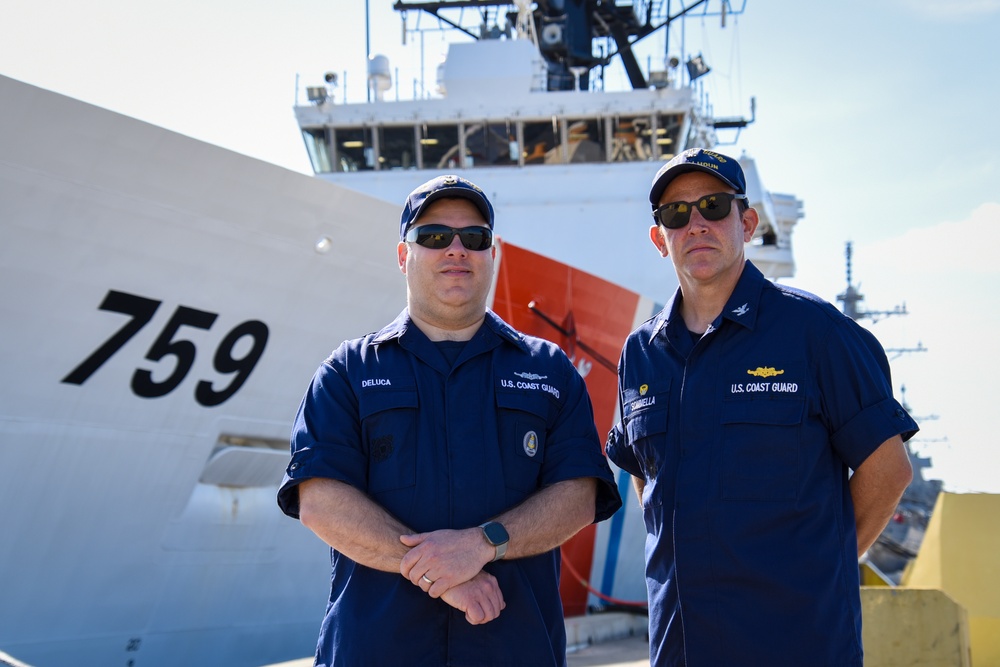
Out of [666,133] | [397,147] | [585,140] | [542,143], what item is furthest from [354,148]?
[666,133]

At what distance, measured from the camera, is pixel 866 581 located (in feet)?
32.3

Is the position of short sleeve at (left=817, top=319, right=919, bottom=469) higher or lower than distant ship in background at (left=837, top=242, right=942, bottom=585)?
higher

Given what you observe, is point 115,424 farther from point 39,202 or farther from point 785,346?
point 785,346

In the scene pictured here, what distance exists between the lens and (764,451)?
2248 millimetres

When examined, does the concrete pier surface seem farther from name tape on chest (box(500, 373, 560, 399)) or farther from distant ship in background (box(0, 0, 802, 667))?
name tape on chest (box(500, 373, 560, 399))

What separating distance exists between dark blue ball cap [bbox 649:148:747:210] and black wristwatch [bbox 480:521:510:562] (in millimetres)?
865

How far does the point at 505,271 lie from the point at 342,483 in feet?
16.7

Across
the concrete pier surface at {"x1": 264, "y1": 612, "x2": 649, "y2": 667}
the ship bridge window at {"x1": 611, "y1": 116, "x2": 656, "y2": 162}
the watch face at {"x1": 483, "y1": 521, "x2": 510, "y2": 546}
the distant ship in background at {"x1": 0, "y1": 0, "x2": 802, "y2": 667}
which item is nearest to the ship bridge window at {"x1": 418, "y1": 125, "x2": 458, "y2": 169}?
the ship bridge window at {"x1": 611, "y1": 116, "x2": 656, "y2": 162}

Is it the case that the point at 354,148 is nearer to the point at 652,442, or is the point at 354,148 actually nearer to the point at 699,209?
the point at 699,209

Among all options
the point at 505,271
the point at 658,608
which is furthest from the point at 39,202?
the point at 658,608

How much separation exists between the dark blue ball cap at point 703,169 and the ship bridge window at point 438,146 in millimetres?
8644

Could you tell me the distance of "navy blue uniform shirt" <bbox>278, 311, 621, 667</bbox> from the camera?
86.0 inches

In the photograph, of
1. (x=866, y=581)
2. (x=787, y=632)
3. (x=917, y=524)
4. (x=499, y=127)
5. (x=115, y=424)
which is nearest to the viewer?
(x=787, y=632)

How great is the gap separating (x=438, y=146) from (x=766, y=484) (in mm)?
9175
